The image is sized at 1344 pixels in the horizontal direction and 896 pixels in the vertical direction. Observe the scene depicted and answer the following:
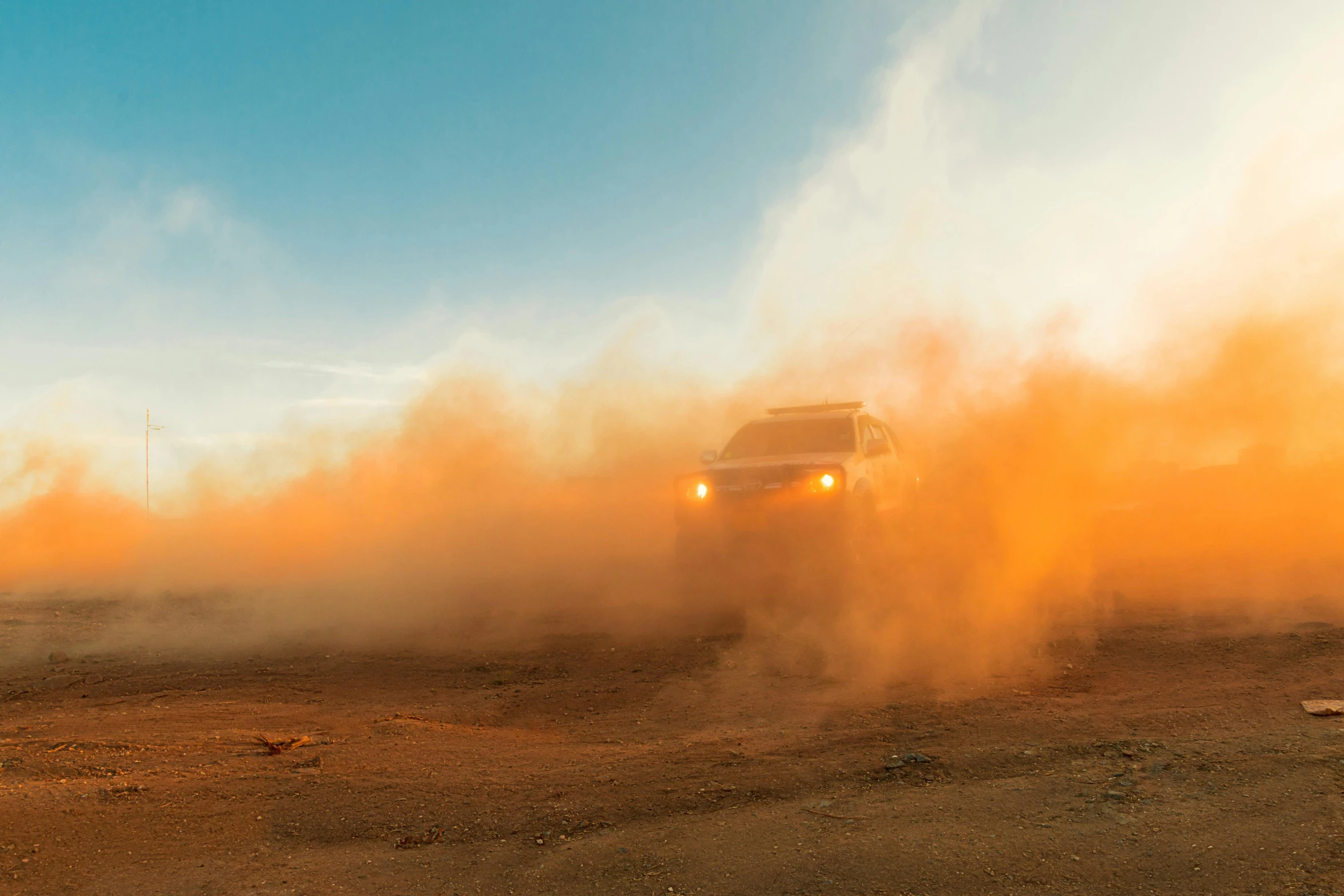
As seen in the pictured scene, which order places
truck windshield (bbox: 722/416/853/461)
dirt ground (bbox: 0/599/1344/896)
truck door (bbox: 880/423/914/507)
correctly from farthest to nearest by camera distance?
1. truck door (bbox: 880/423/914/507)
2. truck windshield (bbox: 722/416/853/461)
3. dirt ground (bbox: 0/599/1344/896)

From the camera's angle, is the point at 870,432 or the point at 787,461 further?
the point at 870,432

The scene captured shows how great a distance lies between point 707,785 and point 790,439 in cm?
676

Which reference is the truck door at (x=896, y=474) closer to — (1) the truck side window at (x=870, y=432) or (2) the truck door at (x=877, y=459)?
(2) the truck door at (x=877, y=459)

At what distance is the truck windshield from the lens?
10453mm

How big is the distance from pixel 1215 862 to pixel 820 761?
203 cm

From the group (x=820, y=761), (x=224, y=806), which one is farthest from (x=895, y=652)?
(x=224, y=806)

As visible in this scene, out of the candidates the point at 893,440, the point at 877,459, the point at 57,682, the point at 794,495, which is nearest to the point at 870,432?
the point at 877,459

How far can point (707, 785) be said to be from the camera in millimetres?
4582

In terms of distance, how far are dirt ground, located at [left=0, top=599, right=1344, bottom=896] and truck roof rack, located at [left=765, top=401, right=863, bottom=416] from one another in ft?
15.3

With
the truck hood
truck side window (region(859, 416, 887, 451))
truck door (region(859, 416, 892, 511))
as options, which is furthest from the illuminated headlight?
truck side window (region(859, 416, 887, 451))

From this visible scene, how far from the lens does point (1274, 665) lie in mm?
6383

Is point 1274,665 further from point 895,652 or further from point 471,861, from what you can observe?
point 471,861

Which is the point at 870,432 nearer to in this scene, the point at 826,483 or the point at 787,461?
the point at 787,461

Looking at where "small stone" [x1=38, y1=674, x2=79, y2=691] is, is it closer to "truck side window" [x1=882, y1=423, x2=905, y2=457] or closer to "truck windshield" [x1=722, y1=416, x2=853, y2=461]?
"truck windshield" [x1=722, y1=416, x2=853, y2=461]
